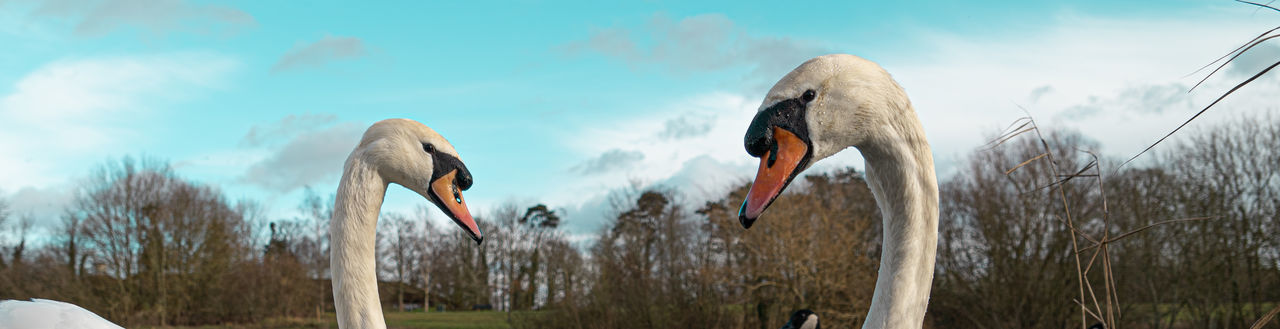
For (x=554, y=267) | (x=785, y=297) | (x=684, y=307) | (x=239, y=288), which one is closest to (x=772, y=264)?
(x=785, y=297)

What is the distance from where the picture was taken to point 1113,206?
829 inches

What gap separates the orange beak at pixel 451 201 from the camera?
3.84m

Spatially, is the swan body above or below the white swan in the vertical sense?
below

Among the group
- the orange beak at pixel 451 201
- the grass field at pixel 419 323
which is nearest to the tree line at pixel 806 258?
the grass field at pixel 419 323

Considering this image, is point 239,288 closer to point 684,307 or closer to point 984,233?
→ point 684,307

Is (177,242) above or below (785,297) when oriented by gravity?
above

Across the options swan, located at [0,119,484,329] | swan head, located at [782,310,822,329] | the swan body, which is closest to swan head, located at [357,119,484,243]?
swan, located at [0,119,484,329]

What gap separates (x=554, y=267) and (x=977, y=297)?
11.9m

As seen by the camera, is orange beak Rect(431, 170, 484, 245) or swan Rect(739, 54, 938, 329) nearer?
swan Rect(739, 54, 938, 329)

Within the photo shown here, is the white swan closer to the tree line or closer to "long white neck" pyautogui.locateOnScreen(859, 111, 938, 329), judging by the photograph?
"long white neck" pyautogui.locateOnScreen(859, 111, 938, 329)

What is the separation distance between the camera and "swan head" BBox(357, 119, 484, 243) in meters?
3.80

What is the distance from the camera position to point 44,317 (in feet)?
12.4

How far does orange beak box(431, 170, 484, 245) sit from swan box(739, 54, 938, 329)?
193 centimetres

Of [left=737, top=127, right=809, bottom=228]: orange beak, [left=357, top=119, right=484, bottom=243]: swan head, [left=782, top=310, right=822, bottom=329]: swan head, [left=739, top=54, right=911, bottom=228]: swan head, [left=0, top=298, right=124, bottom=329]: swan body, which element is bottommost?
[left=782, top=310, right=822, bottom=329]: swan head
